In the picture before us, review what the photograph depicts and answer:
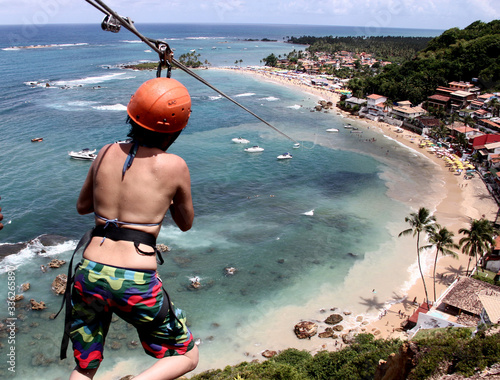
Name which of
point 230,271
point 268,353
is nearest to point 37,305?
point 230,271

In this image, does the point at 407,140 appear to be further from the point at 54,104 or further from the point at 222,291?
the point at 54,104

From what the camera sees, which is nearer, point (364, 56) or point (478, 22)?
point (478, 22)

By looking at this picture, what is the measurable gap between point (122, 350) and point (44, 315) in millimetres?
5024

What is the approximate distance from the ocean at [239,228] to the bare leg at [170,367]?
15879 mm

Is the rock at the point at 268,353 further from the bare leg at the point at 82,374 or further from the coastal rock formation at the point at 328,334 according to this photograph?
the bare leg at the point at 82,374

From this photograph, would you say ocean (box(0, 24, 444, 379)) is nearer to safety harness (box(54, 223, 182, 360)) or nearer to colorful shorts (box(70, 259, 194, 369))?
colorful shorts (box(70, 259, 194, 369))

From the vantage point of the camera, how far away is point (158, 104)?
264 centimetres

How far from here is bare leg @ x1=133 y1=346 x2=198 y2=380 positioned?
9.04 ft

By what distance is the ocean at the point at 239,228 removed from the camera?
19.1 m

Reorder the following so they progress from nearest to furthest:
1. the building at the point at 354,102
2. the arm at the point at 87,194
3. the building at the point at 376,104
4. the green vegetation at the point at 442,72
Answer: the arm at the point at 87,194, the building at the point at 376,104, the green vegetation at the point at 442,72, the building at the point at 354,102

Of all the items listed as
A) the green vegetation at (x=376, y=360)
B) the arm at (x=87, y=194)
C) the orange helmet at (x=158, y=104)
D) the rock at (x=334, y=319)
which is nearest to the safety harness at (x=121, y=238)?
the arm at (x=87, y=194)

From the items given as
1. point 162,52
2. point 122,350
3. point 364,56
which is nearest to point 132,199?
point 162,52

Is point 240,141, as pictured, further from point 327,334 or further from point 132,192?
point 132,192

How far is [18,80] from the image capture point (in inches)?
3061
